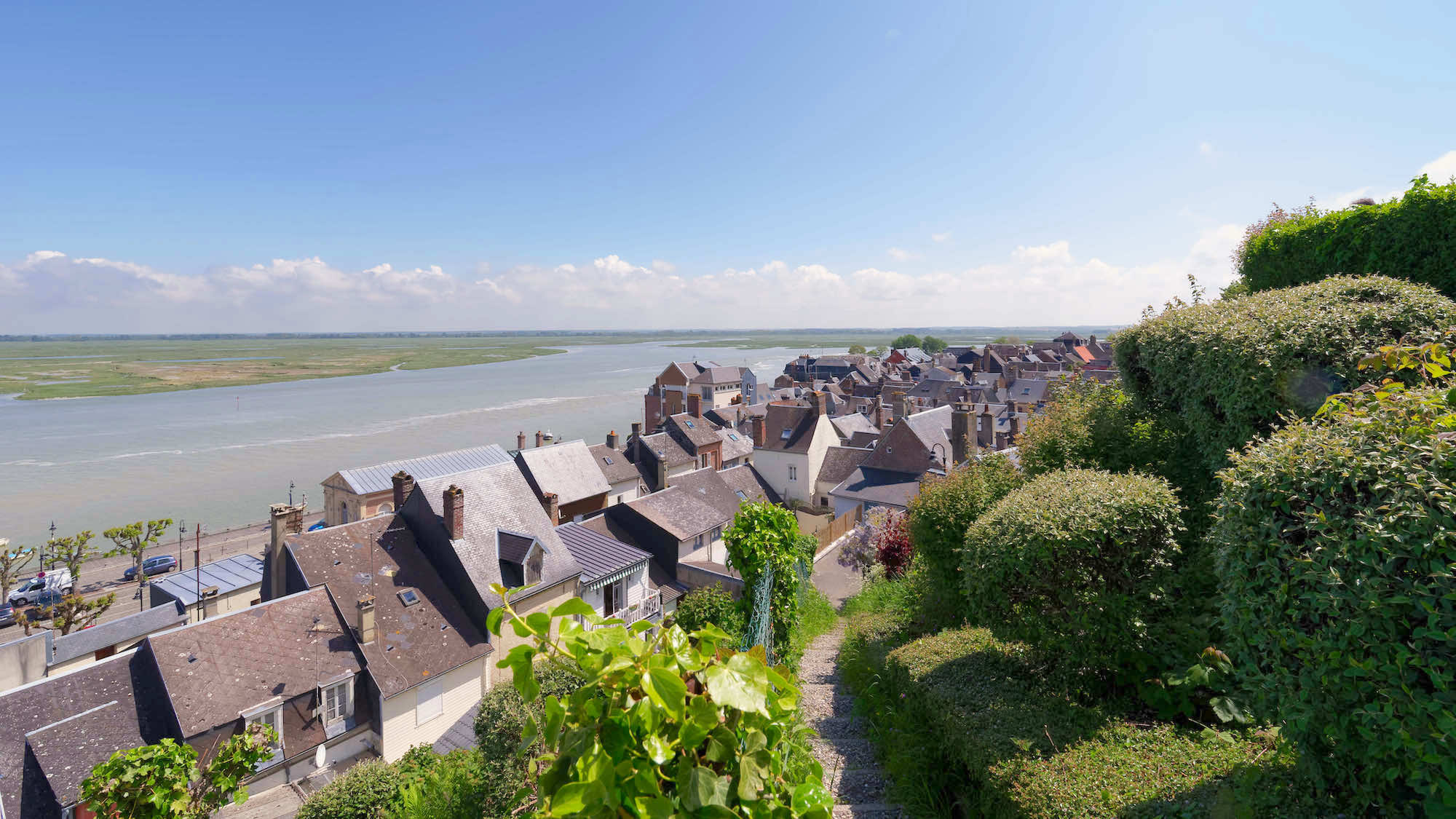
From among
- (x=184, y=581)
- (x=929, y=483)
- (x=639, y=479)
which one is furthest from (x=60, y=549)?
(x=929, y=483)

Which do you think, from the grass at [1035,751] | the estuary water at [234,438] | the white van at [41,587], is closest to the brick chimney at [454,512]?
the grass at [1035,751]

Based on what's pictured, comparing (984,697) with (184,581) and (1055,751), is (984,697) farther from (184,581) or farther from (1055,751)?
(184,581)

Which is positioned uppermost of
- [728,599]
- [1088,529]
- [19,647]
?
[1088,529]

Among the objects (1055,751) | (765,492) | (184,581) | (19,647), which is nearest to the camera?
(1055,751)

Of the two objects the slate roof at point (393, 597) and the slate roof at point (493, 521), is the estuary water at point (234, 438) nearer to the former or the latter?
the slate roof at point (493, 521)

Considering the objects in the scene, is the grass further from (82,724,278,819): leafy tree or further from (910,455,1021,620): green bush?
(82,724,278,819): leafy tree
